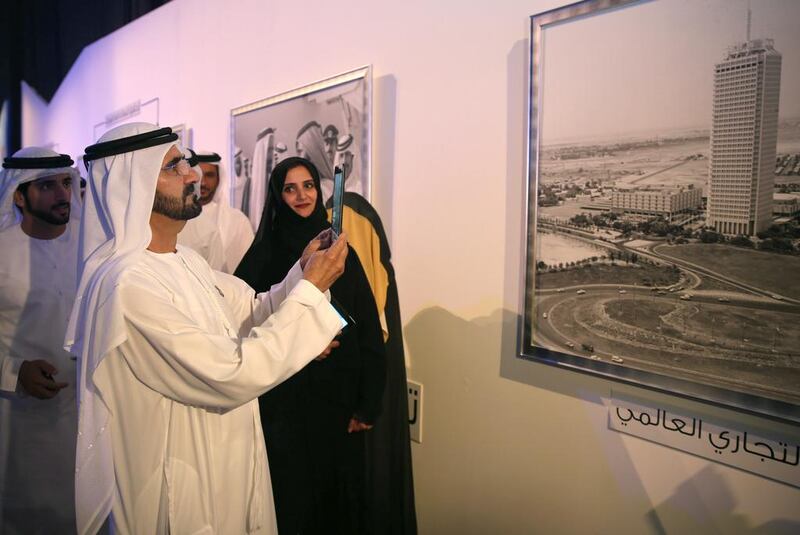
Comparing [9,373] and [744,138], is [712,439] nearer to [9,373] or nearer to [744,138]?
[744,138]

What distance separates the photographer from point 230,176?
10.1 ft

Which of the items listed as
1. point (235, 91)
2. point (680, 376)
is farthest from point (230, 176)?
point (680, 376)

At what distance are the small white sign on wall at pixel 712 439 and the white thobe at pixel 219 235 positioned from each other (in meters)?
2.18

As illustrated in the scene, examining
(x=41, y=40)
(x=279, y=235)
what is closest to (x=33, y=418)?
(x=279, y=235)

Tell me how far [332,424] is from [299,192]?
3.03 feet

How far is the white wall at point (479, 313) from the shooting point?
Answer: 4.81 ft

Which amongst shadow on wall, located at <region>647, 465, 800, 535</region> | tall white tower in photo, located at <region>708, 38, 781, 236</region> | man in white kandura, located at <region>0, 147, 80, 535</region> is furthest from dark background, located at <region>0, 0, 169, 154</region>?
shadow on wall, located at <region>647, 465, 800, 535</region>

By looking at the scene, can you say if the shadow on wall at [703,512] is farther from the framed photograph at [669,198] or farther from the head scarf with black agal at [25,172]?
the head scarf with black agal at [25,172]

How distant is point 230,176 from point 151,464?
221cm

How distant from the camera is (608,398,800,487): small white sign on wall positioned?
4.00 ft

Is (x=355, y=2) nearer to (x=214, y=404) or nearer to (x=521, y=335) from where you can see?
(x=521, y=335)

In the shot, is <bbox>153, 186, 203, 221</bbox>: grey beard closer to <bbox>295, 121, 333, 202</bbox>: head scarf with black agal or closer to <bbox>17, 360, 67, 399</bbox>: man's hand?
<bbox>295, 121, 333, 202</bbox>: head scarf with black agal

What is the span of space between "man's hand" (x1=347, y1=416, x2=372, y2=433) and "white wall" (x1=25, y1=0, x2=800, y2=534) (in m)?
0.39

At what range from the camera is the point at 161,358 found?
45.5 inches
